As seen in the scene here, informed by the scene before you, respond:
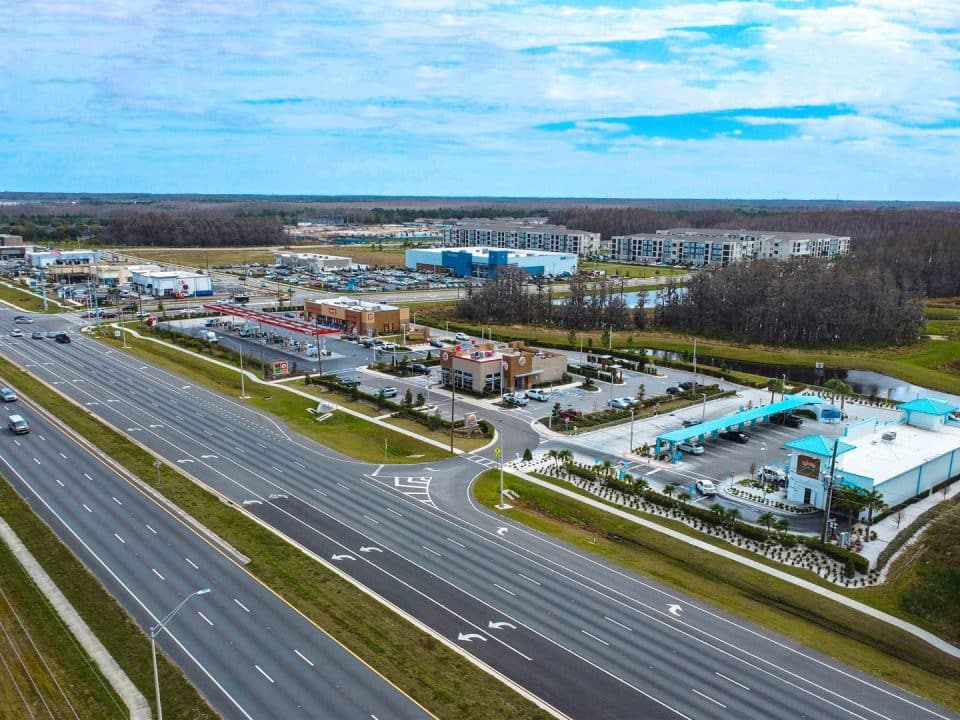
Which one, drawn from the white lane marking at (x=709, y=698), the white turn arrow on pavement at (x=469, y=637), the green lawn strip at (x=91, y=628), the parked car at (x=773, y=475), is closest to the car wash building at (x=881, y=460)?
the parked car at (x=773, y=475)

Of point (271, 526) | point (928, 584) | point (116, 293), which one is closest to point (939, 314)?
point (928, 584)

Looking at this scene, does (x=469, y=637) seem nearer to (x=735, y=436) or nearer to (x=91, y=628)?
(x=91, y=628)

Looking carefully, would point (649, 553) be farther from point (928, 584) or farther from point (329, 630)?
point (329, 630)

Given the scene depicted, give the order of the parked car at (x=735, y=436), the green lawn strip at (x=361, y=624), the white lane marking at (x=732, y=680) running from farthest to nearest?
the parked car at (x=735, y=436)
the white lane marking at (x=732, y=680)
the green lawn strip at (x=361, y=624)

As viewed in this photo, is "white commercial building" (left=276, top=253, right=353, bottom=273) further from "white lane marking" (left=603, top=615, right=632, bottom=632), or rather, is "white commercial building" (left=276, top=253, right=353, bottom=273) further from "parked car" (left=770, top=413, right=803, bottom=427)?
"white lane marking" (left=603, top=615, right=632, bottom=632)

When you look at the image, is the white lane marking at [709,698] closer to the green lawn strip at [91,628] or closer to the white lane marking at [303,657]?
the white lane marking at [303,657]

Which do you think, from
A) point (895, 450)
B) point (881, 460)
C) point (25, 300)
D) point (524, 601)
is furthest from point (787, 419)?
point (25, 300)
